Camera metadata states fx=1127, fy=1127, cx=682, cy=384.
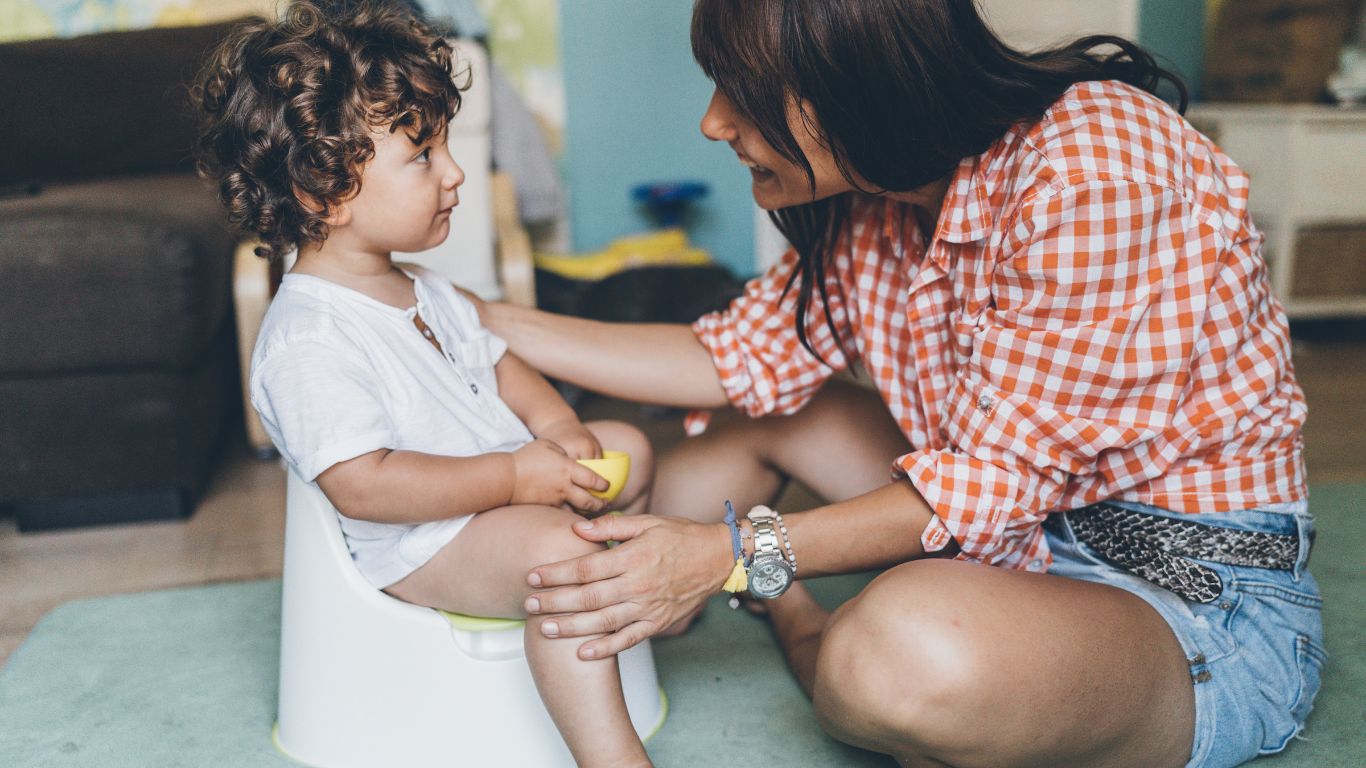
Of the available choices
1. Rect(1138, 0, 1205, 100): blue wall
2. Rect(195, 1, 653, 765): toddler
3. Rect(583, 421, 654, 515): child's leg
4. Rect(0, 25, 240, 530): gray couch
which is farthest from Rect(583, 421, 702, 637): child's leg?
Rect(1138, 0, 1205, 100): blue wall

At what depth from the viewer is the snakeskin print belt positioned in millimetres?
961

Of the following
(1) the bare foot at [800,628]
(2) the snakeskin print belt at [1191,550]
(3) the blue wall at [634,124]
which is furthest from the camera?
(3) the blue wall at [634,124]

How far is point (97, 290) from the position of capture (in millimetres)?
1726

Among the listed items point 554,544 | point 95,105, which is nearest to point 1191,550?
point 554,544

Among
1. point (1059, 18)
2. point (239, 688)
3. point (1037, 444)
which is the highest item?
point (1059, 18)

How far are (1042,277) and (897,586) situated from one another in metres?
0.27

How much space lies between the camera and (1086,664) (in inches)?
34.9

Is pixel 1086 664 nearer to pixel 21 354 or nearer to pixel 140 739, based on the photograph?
pixel 140 739

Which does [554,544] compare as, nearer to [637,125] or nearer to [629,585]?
[629,585]

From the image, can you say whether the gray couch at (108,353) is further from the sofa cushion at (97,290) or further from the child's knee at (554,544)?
the child's knee at (554,544)

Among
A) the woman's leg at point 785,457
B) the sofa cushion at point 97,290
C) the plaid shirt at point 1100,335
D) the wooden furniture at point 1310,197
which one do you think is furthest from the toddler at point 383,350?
the wooden furniture at point 1310,197

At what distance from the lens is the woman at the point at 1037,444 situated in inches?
34.9

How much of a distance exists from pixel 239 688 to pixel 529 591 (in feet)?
1.60

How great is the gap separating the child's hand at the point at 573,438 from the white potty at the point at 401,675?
19cm
